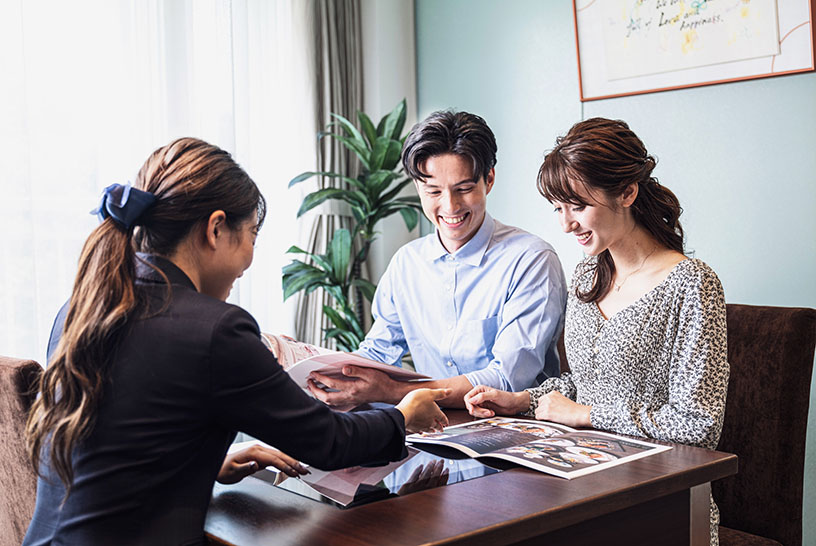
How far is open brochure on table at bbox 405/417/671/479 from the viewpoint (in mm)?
1246

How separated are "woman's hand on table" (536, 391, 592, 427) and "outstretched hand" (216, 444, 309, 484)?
1.82 feet

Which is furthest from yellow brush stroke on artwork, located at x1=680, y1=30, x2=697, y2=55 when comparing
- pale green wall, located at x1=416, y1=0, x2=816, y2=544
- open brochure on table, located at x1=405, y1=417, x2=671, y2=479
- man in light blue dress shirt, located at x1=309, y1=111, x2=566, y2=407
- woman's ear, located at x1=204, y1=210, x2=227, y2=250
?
woman's ear, located at x1=204, y1=210, x2=227, y2=250

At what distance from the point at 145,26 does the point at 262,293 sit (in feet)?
3.60

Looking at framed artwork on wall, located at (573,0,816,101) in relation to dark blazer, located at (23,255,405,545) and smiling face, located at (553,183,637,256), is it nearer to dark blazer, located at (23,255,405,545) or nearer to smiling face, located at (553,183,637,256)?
smiling face, located at (553,183,637,256)

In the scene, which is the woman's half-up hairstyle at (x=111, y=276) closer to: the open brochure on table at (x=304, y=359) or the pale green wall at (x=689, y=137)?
the open brochure on table at (x=304, y=359)

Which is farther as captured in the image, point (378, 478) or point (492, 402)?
point (492, 402)

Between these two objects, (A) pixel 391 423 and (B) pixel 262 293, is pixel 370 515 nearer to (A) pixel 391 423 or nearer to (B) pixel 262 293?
(A) pixel 391 423

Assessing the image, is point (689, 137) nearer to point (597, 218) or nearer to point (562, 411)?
point (597, 218)

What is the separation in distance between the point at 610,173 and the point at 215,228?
33.7 inches

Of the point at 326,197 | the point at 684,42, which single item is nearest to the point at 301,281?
the point at 326,197

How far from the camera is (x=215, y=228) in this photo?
1126 millimetres

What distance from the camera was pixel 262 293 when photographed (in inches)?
125

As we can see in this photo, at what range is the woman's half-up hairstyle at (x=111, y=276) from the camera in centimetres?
99

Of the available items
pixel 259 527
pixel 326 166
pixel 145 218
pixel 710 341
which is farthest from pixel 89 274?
pixel 326 166
